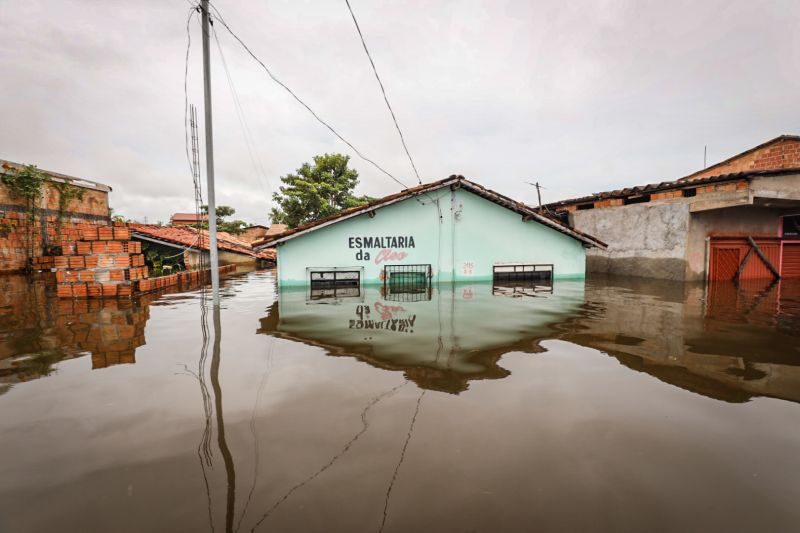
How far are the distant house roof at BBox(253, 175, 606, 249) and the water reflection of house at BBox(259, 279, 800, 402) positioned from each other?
8.75ft

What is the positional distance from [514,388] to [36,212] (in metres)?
21.6

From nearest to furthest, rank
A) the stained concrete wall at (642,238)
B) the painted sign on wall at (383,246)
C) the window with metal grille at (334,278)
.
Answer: the window with metal grille at (334,278) < the painted sign on wall at (383,246) < the stained concrete wall at (642,238)

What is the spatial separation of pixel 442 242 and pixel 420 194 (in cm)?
208

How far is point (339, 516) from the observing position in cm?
207

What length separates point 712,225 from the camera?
14.9 m

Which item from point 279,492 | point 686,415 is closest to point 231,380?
point 279,492

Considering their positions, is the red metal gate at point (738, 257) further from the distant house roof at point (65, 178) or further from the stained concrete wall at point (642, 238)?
the distant house roof at point (65, 178)

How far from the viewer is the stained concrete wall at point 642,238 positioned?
1477cm

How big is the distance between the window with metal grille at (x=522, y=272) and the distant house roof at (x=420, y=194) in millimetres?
1819

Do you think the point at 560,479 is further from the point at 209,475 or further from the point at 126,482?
the point at 126,482

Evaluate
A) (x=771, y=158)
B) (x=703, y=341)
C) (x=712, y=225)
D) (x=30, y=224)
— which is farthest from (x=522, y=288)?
(x=30, y=224)

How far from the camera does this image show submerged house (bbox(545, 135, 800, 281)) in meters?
13.3

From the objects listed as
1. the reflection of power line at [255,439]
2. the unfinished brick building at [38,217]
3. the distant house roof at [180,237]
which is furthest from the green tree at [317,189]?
the reflection of power line at [255,439]

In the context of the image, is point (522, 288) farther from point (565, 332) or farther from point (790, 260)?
point (790, 260)
